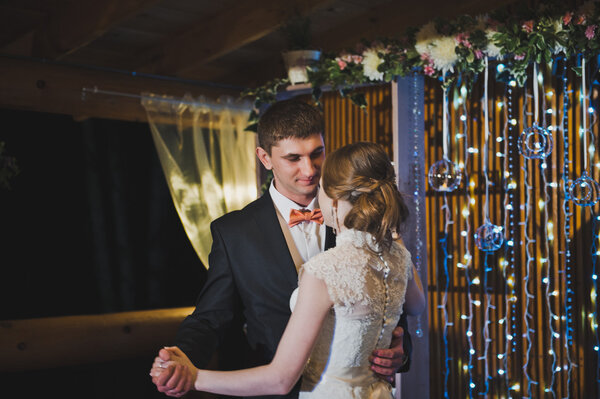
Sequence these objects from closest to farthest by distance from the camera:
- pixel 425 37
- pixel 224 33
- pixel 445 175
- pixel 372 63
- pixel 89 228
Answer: pixel 445 175
pixel 425 37
pixel 372 63
pixel 224 33
pixel 89 228

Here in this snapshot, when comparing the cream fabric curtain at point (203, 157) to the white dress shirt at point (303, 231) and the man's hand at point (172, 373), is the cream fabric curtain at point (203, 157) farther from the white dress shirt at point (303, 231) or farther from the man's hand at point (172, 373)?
the man's hand at point (172, 373)

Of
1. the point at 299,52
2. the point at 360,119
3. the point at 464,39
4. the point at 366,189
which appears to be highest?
the point at 299,52

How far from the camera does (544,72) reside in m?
4.07

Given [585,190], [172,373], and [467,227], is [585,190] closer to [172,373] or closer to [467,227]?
[467,227]

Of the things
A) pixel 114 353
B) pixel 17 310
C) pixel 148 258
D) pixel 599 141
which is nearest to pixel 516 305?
pixel 599 141

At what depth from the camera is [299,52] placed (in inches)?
171

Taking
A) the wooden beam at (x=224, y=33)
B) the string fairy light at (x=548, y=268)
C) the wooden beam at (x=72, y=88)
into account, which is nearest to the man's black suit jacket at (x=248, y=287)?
the string fairy light at (x=548, y=268)

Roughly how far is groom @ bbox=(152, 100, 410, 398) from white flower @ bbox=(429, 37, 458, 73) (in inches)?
62.7

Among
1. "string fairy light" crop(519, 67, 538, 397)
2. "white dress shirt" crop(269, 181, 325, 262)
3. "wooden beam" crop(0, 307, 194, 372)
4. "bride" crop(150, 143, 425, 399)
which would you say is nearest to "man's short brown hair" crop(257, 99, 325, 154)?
"white dress shirt" crop(269, 181, 325, 262)

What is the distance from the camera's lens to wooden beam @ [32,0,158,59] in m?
4.27

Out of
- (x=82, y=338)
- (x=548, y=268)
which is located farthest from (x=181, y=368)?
(x=82, y=338)

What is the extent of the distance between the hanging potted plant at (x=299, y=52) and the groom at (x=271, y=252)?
2.07 metres

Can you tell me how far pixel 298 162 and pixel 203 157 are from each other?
10.2 ft

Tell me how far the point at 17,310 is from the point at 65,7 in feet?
8.83
